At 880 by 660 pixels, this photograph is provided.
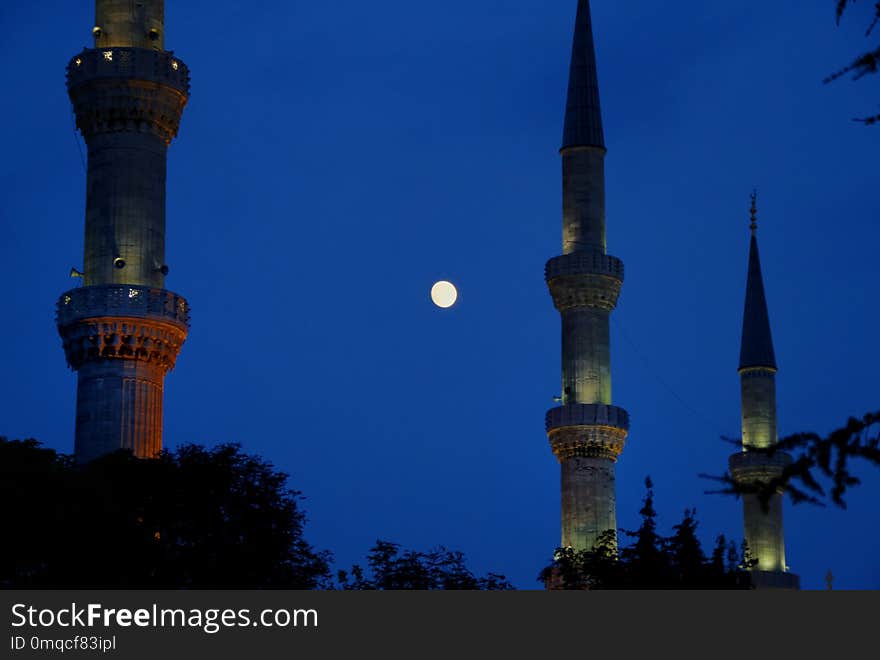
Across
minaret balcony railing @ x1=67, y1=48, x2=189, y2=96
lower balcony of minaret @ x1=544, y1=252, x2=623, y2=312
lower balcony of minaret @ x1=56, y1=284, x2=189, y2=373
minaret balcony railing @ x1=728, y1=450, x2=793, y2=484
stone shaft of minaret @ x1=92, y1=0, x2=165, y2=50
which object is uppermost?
stone shaft of minaret @ x1=92, y1=0, x2=165, y2=50

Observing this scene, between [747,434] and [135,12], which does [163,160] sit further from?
[747,434]

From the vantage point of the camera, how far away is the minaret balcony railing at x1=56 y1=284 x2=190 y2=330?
171 ft

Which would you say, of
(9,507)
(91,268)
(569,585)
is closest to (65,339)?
(91,268)

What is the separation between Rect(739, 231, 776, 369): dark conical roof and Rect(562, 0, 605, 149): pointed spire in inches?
614

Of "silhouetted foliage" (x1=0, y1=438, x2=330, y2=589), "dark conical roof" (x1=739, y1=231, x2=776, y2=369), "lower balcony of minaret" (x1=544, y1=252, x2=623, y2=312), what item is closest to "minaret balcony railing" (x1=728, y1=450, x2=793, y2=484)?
"dark conical roof" (x1=739, y1=231, x2=776, y2=369)

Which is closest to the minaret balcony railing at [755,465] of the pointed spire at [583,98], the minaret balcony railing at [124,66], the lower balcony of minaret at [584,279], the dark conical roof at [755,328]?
the dark conical roof at [755,328]

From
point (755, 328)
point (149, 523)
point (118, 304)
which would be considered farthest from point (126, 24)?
point (755, 328)

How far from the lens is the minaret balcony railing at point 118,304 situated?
5212 centimetres

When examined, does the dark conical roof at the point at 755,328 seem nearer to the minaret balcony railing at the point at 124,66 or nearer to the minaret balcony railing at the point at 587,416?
the minaret balcony railing at the point at 587,416

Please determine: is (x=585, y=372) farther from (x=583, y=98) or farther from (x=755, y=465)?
(x=755, y=465)

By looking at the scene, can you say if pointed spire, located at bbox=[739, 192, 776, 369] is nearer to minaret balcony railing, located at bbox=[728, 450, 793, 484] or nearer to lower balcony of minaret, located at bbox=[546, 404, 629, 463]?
minaret balcony railing, located at bbox=[728, 450, 793, 484]

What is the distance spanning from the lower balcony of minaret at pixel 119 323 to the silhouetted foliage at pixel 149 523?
9.33 feet

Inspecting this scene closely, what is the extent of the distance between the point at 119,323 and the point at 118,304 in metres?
0.50

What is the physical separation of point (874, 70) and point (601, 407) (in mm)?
50310
